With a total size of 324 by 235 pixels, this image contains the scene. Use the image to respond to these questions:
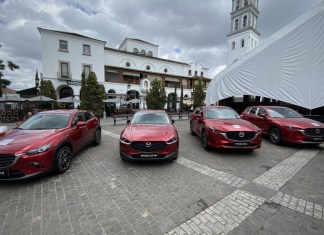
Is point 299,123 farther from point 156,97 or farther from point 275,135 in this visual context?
point 156,97

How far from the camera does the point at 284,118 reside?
6621 millimetres

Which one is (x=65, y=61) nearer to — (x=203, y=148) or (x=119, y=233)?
(x=203, y=148)

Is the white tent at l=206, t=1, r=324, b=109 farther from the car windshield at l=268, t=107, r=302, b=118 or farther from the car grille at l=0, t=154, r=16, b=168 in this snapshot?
the car grille at l=0, t=154, r=16, b=168

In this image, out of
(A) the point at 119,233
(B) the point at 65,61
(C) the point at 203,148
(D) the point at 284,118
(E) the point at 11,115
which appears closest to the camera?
(A) the point at 119,233

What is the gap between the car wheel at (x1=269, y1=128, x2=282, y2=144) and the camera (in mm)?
6336

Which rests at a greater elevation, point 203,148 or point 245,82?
point 245,82

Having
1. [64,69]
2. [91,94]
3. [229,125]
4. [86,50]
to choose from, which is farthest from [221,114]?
[86,50]

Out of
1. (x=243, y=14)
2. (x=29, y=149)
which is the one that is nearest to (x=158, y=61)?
(x=243, y=14)

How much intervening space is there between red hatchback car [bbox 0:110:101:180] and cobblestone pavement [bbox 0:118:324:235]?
376 millimetres

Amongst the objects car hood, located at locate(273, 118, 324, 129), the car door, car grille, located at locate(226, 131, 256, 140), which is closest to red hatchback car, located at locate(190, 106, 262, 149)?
car grille, located at locate(226, 131, 256, 140)

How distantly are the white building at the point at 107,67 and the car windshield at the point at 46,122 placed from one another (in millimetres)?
17689

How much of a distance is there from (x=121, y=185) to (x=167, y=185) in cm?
101

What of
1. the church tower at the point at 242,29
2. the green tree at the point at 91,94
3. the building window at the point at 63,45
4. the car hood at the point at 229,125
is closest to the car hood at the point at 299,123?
the car hood at the point at 229,125

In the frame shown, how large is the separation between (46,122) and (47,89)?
844 inches
